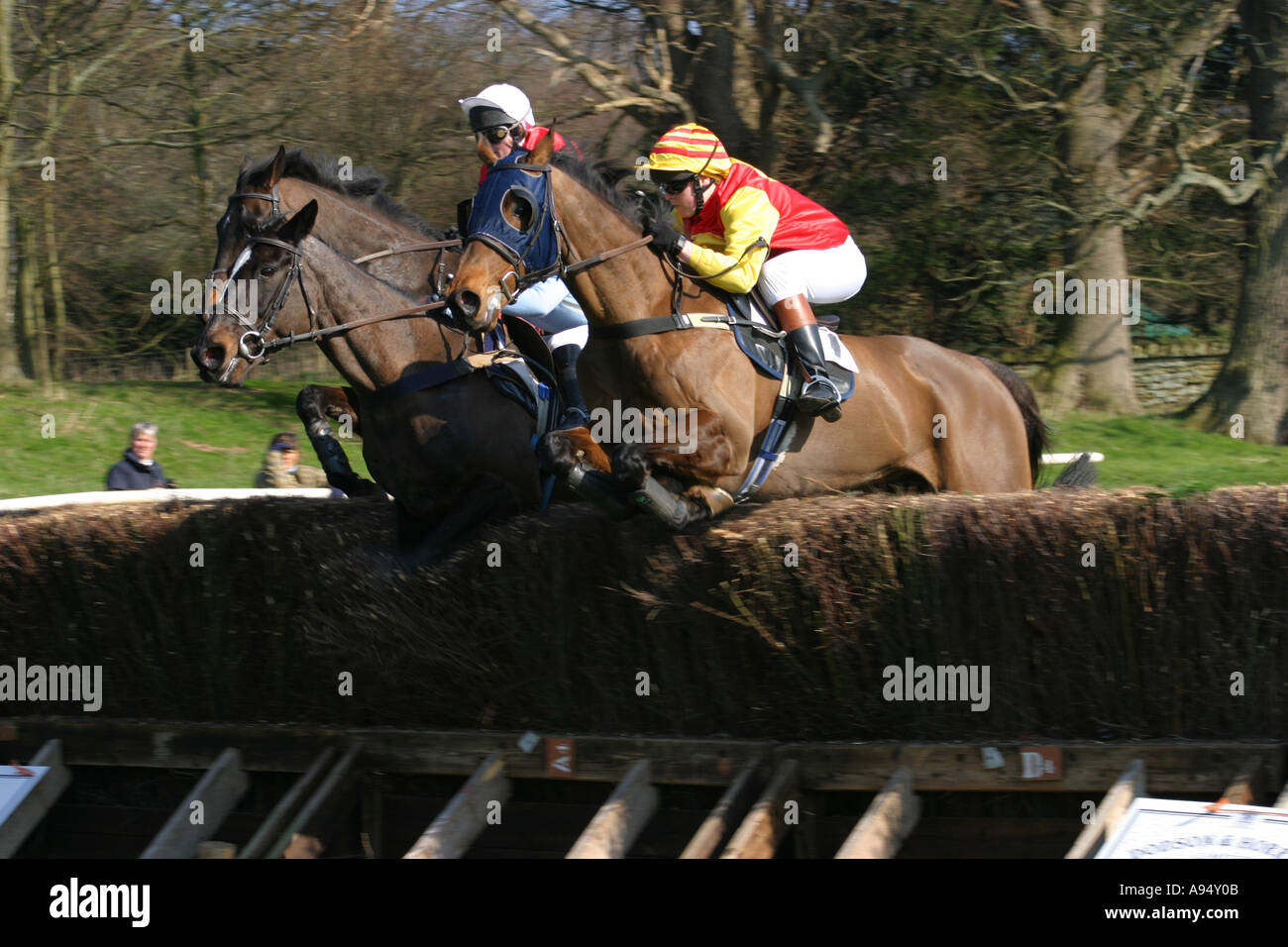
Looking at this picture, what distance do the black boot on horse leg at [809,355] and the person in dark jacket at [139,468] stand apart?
441 cm

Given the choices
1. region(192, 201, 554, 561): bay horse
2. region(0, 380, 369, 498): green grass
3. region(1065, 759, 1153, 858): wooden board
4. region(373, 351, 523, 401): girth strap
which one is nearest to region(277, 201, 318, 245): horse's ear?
region(192, 201, 554, 561): bay horse

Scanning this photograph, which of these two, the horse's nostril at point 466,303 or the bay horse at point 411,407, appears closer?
the horse's nostril at point 466,303

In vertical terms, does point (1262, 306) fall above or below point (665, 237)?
below

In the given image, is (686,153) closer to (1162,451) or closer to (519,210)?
(519,210)

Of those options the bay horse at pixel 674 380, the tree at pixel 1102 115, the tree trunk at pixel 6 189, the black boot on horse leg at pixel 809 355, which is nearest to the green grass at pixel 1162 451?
the tree at pixel 1102 115

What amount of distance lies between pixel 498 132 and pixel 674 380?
57.3 inches

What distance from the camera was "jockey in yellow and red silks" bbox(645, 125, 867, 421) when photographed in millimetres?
5082

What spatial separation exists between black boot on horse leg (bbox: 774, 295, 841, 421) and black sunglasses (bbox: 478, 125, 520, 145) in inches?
51.8

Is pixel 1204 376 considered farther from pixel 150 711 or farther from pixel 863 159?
pixel 150 711

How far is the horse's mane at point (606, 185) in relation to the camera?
16.8 ft

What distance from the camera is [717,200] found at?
5.25m

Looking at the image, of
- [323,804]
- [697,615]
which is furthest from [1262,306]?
[323,804]

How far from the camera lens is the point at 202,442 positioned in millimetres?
12656

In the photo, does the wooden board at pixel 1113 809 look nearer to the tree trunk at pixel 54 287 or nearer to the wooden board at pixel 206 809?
the wooden board at pixel 206 809
